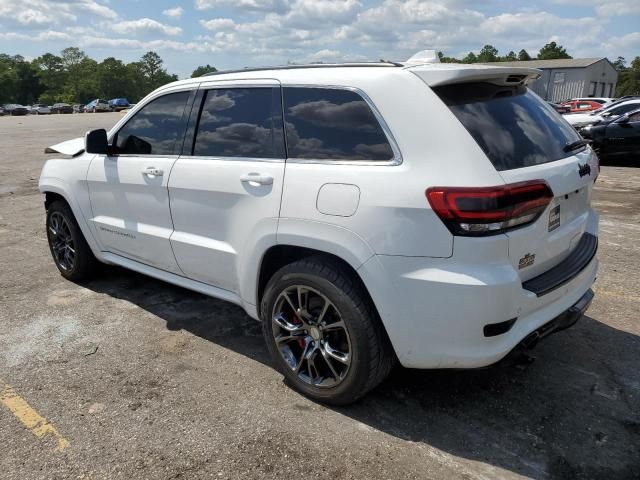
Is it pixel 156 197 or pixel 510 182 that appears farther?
pixel 156 197

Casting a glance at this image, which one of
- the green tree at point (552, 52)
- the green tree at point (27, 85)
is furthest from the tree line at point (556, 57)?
the green tree at point (27, 85)


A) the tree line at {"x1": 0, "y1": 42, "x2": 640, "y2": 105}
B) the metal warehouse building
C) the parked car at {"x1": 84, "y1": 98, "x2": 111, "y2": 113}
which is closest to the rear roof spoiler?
the metal warehouse building

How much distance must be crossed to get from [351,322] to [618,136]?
12868 mm

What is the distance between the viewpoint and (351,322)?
9.06 feet

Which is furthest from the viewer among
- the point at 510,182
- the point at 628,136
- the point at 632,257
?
the point at 628,136

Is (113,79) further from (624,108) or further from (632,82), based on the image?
(624,108)

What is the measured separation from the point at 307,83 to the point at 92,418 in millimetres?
2285

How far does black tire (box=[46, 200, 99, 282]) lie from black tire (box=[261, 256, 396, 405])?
8.84 feet

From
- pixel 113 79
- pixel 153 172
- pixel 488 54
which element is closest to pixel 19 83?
pixel 113 79

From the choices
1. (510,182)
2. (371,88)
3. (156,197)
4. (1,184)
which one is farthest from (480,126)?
(1,184)

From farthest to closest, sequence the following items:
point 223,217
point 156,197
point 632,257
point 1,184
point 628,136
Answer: point 628,136 < point 1,184 < point 632,257 < point 156,197 < point 223,217

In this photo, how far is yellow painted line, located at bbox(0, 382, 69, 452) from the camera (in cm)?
283

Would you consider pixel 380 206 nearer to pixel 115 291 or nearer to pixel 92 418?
pixel 92 418

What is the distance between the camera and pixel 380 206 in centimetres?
257
